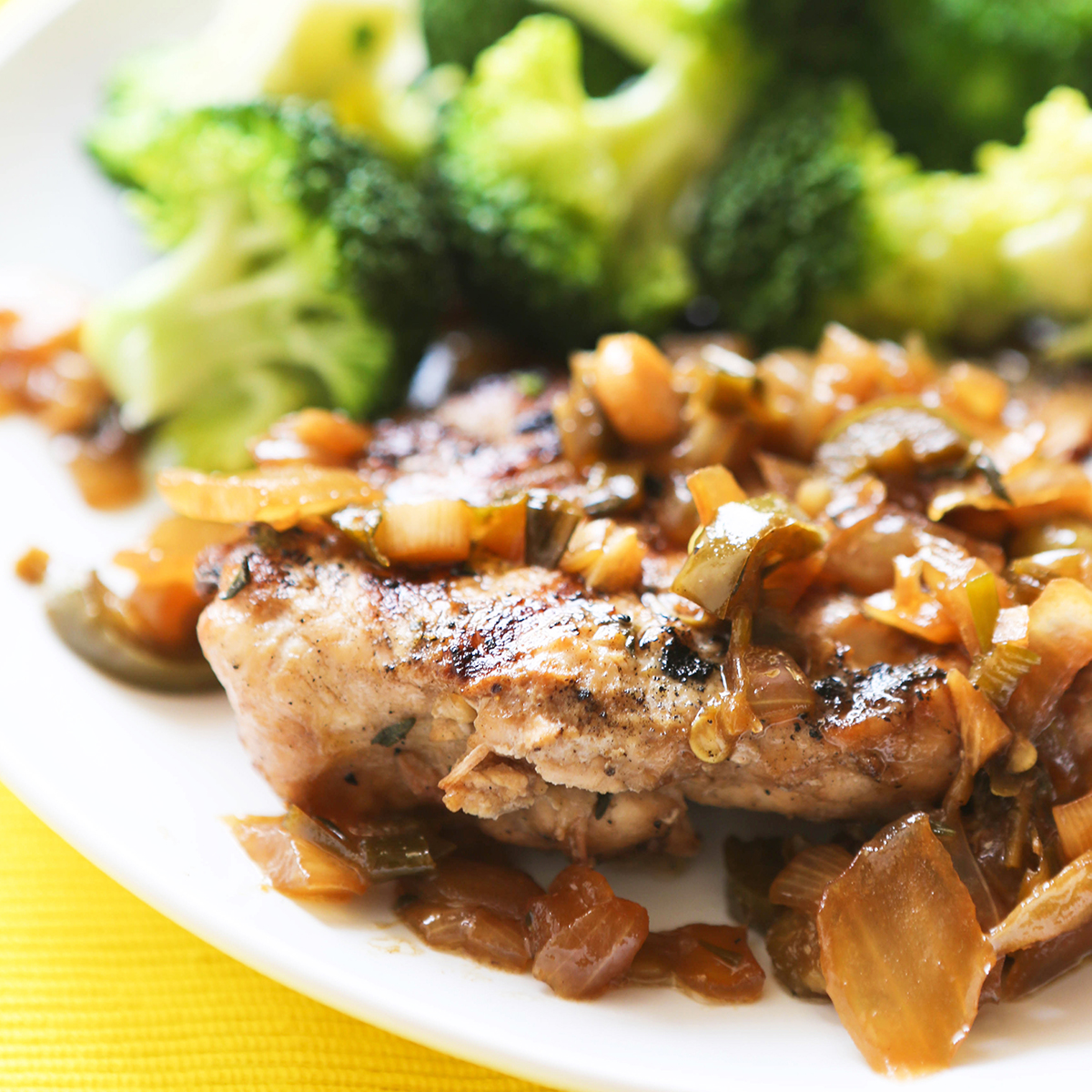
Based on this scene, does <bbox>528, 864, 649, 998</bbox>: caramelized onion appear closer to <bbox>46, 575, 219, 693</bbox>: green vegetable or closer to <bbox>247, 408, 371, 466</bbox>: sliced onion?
<bbox>46, 575, 219, 693</bbox>: green vegetable

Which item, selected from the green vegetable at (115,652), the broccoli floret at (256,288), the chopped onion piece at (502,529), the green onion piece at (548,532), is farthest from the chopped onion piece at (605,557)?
the broccoli floret at (256,288)

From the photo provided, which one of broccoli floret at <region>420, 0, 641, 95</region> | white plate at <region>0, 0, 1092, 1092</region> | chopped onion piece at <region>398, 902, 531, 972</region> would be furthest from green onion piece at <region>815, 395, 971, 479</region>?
broccoli floret at <region>420, 0, 641, 95</region>

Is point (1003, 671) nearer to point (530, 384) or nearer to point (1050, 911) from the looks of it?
point (1050, 911)

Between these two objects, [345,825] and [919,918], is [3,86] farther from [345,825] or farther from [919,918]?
[919,918]

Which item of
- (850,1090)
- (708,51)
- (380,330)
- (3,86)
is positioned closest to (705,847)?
(850,1090)

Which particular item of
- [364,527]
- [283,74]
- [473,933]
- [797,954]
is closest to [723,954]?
[797,954]

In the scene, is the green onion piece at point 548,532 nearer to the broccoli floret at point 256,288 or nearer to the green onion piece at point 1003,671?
the green onion piece at point 1003,671
